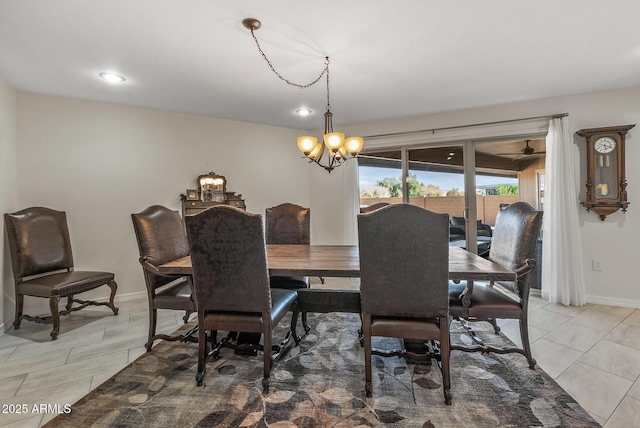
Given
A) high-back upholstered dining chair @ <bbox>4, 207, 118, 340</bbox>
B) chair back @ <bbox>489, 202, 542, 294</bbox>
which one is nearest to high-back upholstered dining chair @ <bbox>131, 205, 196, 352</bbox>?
high-back upholstered dining chair @ <bbox>4, 207, 118, 340</bbox>

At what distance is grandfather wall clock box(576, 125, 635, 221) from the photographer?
3127 mm

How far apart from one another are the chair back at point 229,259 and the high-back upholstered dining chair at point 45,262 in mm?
1744

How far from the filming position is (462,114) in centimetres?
382

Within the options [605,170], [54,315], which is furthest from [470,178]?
[54,315]

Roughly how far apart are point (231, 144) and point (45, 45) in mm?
2134

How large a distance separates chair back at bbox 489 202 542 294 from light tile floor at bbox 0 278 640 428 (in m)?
0.66

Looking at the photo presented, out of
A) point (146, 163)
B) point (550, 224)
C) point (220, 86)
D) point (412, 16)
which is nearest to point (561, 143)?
point (550, 224)

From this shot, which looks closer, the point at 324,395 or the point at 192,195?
the point at 324,395

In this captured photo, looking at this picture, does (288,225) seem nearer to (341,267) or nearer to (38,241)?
(341,267)

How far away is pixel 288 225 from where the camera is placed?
3.31 metres

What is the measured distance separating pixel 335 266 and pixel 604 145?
344cm

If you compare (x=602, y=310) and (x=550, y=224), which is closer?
(x=602, y=310)

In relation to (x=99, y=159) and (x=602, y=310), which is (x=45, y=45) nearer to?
(x=99, y=159)

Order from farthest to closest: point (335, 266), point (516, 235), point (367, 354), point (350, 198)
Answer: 1. point (350, 198)
2. point (516, 235)
3. point (335, 266)
4. point (367, 354)
